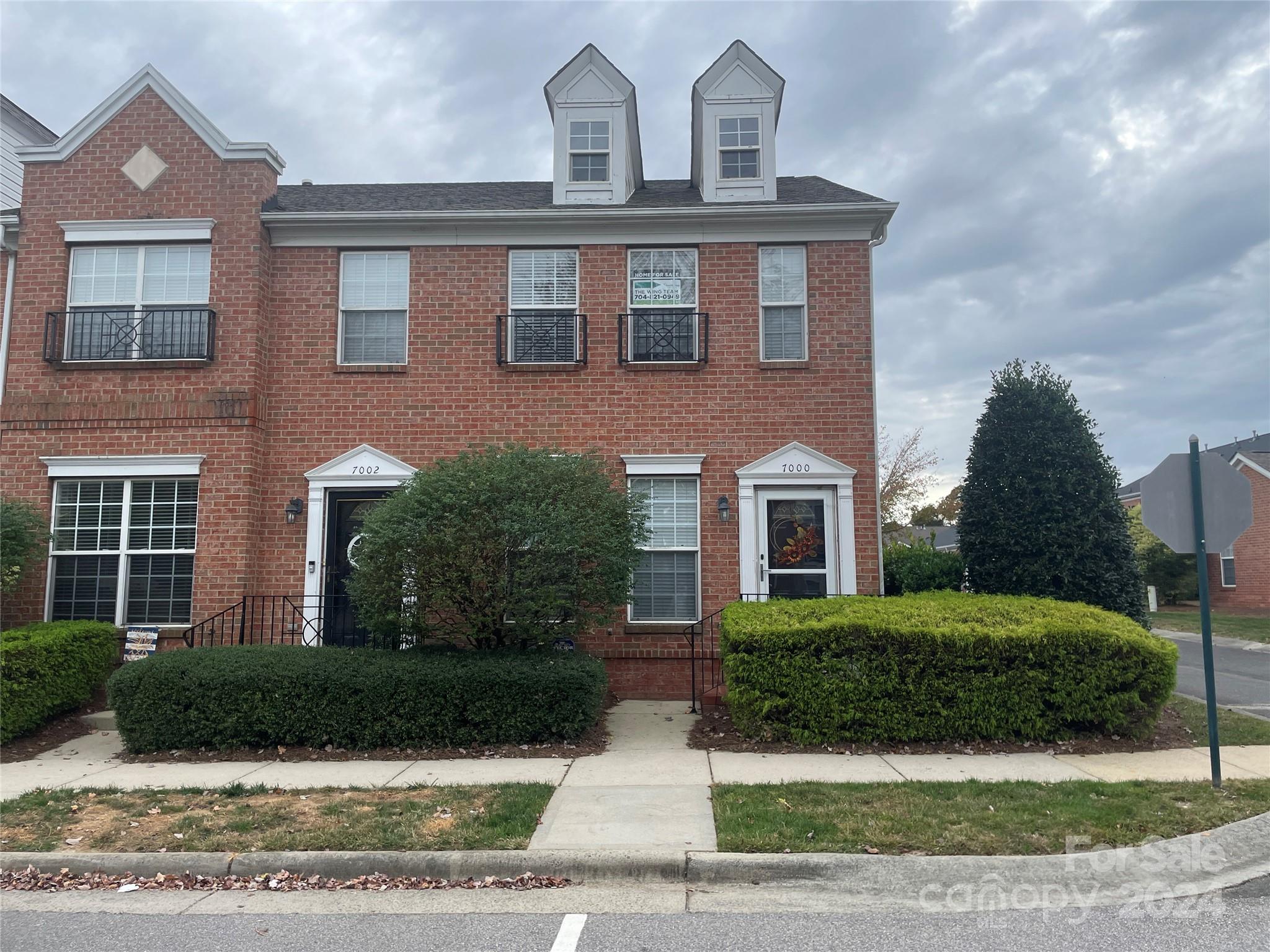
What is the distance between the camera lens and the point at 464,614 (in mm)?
8555

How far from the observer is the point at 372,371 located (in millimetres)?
11125

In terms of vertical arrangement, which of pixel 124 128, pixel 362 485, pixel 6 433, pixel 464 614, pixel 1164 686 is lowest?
pixel 1164 686

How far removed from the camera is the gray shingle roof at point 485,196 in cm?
1123

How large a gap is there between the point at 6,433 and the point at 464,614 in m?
7.11

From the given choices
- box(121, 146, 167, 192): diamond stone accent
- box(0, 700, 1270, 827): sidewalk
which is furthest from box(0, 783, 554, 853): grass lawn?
box(121, 146, 167, 192): diamond stone accent

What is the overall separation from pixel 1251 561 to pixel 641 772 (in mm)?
28007

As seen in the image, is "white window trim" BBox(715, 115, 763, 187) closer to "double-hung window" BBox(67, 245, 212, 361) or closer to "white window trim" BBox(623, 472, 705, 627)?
"white window trim" BBox(623, 472, 705, 627)

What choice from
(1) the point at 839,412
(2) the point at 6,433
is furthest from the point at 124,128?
(1) the point at 839,412

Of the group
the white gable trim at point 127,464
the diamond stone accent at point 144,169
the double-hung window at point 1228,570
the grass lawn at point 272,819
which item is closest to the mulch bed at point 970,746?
the grass lawn at point 272,819

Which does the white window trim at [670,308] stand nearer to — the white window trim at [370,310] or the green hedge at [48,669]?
the white window trim at [370,310]

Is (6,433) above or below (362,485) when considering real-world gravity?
above

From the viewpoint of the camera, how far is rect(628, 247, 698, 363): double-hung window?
1116cm

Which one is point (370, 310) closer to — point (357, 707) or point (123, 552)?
point (123, 552)

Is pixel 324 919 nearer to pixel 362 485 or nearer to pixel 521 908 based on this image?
pixel 521 908
